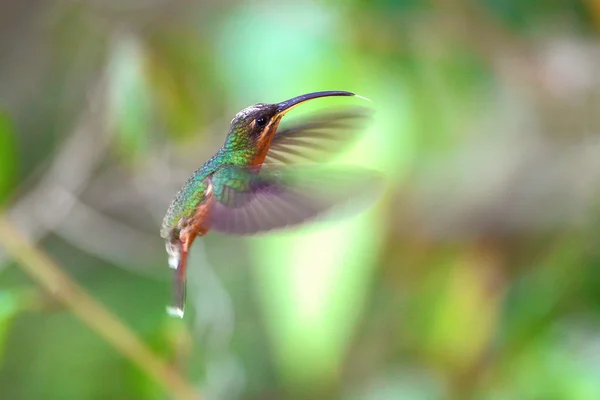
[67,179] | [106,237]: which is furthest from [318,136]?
[106,237]

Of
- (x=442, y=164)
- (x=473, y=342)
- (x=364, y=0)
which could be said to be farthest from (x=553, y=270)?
(x=442, y=164)

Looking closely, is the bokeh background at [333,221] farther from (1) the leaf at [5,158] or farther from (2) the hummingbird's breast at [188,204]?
(2) the hummingbird's breast at [188,204]

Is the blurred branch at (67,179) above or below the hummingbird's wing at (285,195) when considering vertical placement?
below

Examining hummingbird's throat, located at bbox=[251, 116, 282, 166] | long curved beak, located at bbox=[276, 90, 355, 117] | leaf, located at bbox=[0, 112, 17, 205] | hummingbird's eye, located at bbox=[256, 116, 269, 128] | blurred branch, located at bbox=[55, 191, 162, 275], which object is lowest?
blurred branch, located at bbox=[55, 191, 162, 275]

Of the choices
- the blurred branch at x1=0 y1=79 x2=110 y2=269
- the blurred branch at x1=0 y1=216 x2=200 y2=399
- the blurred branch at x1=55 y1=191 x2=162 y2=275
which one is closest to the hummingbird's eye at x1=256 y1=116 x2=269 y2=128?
the blurred branch at x1=0 y1=216 x2=200 y2=399

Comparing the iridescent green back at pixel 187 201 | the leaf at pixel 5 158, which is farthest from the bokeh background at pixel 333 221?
the iridescent green back at pixel 187 201

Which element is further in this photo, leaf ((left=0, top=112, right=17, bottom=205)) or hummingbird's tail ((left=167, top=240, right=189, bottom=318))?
leaf ((left=0, top=112, right=17, bottom=205))

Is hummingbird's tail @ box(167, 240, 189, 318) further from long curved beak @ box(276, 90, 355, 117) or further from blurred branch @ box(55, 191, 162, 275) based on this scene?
blurred branch @ box(55, 191, 162, 275)

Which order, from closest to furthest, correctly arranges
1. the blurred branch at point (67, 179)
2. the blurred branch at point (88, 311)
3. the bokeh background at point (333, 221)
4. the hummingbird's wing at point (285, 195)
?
1. the hummingbird's wing at point (285, 195)
2. the blurred branch at point (88, 311)
3. the bokeh background at point (333, 221)
4. the blurred branch at point (67, 179)

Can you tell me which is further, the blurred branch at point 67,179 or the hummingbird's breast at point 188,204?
the blurred branch at point 67,179
